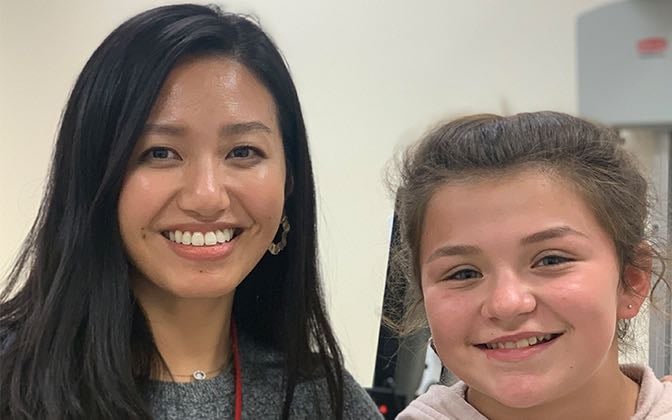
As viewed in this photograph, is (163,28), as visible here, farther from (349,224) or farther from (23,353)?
(349,224)

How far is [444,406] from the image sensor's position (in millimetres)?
1259

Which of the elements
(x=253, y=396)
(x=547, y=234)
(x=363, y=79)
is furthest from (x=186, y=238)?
(x=363, y=79)

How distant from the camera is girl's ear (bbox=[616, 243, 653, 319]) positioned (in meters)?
1.14

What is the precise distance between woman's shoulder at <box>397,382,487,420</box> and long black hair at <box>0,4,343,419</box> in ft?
1.38

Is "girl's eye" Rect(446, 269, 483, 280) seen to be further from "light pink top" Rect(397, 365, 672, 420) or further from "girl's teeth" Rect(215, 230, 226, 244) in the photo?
"girl's teeth" Rect(215, 230, 226, 244)

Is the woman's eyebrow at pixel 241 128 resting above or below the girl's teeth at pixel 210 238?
above

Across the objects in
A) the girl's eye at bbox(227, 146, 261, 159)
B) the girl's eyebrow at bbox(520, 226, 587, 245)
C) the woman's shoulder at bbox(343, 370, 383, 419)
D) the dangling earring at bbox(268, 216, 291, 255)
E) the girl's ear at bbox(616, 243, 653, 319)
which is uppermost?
the girl's eye at bbox(227, 146, 261, 159)

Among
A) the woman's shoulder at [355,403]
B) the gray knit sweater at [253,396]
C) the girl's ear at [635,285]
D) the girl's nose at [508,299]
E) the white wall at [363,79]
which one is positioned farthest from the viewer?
the white wall at [363,79]

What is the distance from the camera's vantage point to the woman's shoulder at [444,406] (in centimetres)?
123

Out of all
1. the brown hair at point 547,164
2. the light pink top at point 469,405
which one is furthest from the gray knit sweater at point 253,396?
the brown hair at point 547,164

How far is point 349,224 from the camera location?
283cm

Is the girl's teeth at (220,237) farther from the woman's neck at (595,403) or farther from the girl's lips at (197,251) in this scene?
the woman's neck at (595,403)

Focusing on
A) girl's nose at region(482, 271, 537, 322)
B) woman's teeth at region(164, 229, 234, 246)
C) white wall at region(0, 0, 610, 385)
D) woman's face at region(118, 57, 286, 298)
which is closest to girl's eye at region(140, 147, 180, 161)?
woman's face at region(118, 57, 286, 298)

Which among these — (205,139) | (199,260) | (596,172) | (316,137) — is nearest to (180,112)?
(205,139)
